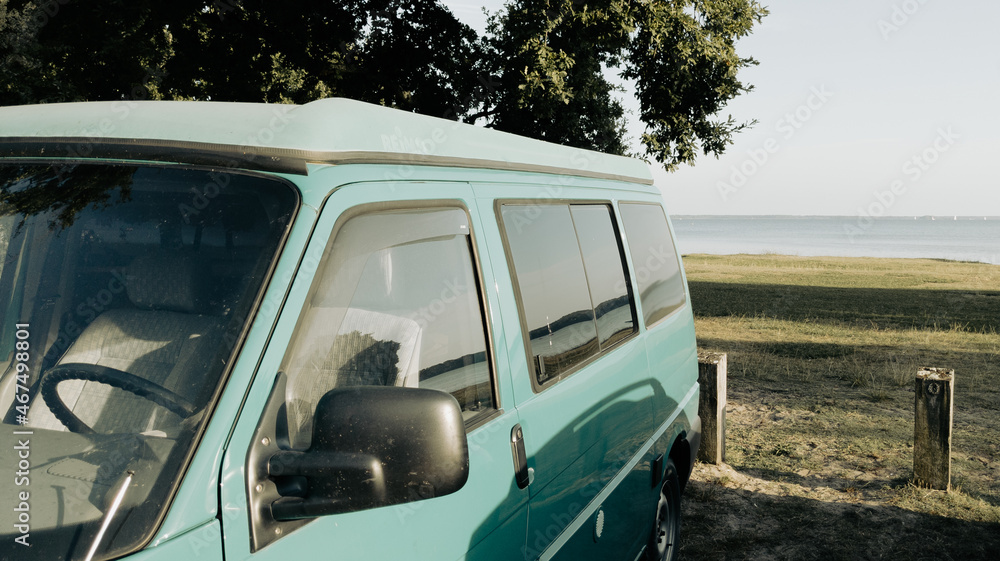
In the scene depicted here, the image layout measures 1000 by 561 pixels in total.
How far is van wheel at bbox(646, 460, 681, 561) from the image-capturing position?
13.2ft

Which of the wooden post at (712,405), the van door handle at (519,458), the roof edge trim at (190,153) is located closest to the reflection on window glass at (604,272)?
the van door handle at (519,458)

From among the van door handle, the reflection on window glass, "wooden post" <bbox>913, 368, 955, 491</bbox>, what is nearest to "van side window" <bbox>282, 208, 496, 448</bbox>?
the van door handle

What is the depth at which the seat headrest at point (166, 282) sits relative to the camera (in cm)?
162

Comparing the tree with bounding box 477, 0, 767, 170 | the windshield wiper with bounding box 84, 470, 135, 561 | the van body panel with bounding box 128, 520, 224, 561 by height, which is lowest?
the van body panel with bounding box 128, 520, 224, 561

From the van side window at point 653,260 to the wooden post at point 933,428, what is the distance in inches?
79.3

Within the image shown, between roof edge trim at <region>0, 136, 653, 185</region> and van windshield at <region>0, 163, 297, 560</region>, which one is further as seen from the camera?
roof edge trim at <region>0, 136, 653, 185</region>

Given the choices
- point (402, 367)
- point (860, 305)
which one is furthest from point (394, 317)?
point (860, 305)

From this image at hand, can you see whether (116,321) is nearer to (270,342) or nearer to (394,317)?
(270,342)

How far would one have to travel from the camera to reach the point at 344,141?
1769 mm

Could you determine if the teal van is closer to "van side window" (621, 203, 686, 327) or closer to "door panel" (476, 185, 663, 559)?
"door panel" (476, 185, 663, 559)

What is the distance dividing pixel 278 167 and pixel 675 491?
350 centimetres

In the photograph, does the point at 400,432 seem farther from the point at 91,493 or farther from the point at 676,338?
the point at 676,338

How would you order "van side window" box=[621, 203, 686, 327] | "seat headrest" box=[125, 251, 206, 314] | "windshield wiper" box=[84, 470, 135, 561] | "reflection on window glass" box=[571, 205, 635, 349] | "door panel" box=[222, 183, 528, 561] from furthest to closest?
"van side window" box=[621, 203, 686, 327], "reflection on window glass" box=[571, 205, 635, 349], "seat headrest" box=[125, 251, 206, 314], "door panel" box=[222, 183, 528, 561], "windshield wiper" box=[84, 470, 135, 561]

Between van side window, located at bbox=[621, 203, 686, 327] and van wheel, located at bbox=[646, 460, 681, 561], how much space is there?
931mm
